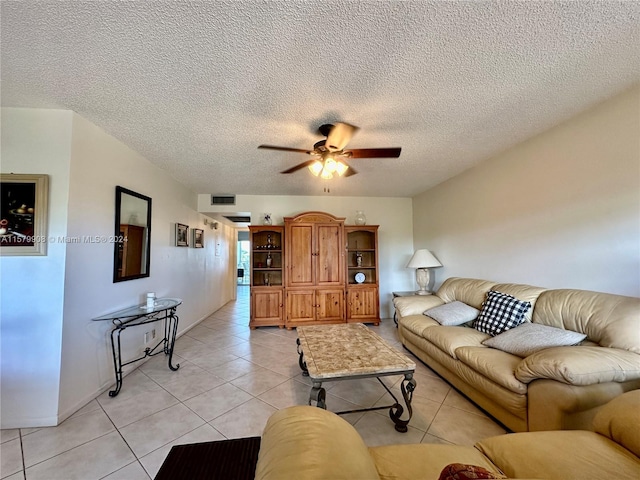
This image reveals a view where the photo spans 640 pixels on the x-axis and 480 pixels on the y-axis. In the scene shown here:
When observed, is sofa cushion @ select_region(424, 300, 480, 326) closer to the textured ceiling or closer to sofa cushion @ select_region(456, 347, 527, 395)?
sofa cushion @ select_region(456, 347, 527, 395)

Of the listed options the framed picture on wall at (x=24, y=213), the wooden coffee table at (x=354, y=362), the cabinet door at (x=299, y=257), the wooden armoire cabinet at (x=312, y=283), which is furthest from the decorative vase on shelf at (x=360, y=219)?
the framed picture on wall at (x=24, y=213)

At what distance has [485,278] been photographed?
3.27 meters

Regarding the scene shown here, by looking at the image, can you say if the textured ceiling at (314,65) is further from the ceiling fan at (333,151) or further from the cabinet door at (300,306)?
the cabinet door at (300,306)

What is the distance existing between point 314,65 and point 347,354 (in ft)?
6.72

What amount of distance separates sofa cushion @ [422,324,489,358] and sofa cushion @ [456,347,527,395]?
0.09 metres

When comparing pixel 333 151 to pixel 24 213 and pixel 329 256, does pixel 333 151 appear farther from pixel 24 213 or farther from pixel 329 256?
pixel 329 256

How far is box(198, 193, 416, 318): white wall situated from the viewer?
495cm

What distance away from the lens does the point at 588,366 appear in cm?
143

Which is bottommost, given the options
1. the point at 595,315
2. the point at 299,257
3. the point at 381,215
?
the point at 595,315

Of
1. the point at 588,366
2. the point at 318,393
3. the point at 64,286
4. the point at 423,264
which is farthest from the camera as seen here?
the point at 423,264

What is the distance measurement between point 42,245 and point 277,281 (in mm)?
3379

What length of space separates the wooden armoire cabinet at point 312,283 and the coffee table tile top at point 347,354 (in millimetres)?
1825

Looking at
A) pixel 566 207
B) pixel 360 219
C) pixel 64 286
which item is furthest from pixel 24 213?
pixel 566 207

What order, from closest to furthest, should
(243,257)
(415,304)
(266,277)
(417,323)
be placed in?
(417,323) → (415,304) → (266,277) → (243,257)
